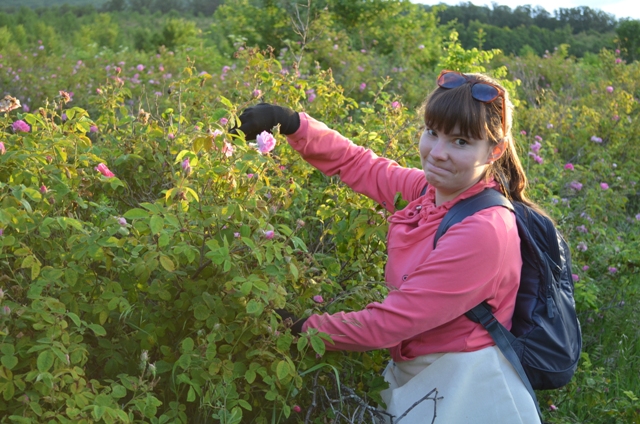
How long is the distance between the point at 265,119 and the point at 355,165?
1.33 ft

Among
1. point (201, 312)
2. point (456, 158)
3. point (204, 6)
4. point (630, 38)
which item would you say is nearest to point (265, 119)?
point (456, 158)

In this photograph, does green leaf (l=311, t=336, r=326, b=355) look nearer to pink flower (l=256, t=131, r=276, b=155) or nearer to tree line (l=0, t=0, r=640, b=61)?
pink flower (l=256, t=131, r=276, b=155)

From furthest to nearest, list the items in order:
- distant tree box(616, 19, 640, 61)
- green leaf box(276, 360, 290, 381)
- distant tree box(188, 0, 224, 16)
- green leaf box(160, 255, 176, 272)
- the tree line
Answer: distant tree box(188, 0, 224, 16)
distant tree box(616, 19, 640, 61)
the tree line
green leaf box(276, 360, 290, 381)
green leaf box(160, 255, 176, 272)

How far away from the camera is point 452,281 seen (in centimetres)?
195

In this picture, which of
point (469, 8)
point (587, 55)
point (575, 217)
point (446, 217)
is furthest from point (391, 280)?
point (469, 8)

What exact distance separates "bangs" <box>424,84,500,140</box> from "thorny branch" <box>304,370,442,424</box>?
0.72 meters

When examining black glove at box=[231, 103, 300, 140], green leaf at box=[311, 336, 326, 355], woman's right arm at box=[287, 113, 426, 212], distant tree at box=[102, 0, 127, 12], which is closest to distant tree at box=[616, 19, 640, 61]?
woman's right arm at box=[287, 113, 426, 212]

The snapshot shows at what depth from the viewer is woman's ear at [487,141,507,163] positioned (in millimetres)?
2142

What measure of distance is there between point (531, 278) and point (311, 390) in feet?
2.32

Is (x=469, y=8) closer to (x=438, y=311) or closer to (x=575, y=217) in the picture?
(x=575, y=217)

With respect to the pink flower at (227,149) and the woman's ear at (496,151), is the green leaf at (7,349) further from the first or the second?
the woman's ear at (496,151)

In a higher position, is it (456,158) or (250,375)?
(456,158)

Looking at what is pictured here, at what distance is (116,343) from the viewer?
2068 mm

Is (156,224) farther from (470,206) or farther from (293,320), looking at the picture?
(470,206)
